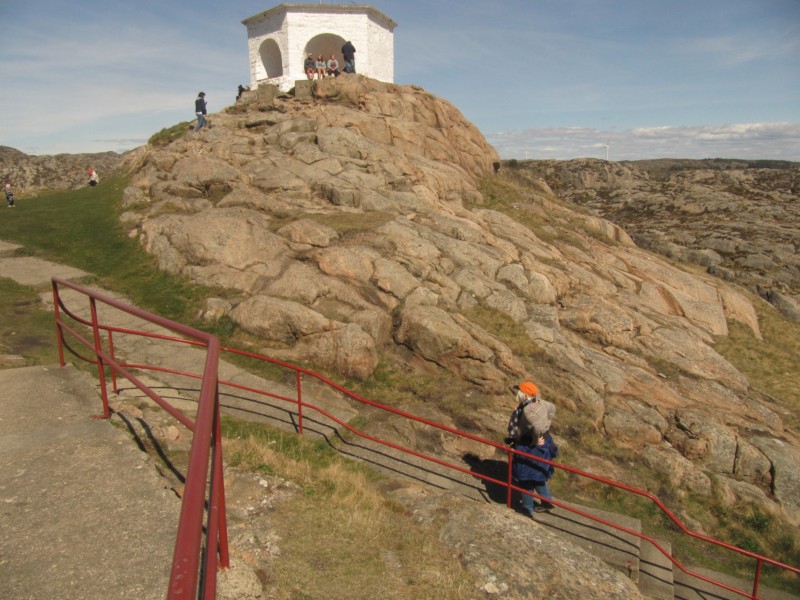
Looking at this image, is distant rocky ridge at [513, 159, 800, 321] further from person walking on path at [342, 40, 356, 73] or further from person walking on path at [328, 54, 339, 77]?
person walking on path at [328, 54, 339, 77]

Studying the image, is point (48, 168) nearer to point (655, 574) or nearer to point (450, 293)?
point (450, 293)

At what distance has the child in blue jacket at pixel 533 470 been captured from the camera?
8.73 metres

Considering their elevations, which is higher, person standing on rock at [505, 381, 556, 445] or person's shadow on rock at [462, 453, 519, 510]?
person standing on rock at [505, 381, 556, 445]

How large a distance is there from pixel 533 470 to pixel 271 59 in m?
35.1

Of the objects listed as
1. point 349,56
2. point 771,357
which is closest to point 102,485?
point 771,357

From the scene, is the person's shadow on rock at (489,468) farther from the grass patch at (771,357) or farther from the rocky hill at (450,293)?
the grass patch at (771,357)

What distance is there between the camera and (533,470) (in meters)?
8.73

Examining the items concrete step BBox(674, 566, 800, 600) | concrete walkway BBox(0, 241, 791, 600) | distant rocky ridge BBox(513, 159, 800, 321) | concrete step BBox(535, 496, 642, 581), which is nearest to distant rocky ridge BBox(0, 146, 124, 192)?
distant rocky ridge BBox(513, 159, 800, 321)

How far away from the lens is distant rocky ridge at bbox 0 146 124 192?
48969 mm

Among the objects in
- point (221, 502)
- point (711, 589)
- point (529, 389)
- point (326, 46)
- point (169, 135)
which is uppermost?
point (326, 46)

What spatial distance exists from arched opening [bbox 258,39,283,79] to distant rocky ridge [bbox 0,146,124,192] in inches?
826

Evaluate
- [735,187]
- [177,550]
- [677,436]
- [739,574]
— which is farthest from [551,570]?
[735,187]

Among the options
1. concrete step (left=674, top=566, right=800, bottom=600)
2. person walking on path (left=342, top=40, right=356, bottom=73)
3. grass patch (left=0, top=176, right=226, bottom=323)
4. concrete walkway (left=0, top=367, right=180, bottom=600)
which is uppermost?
person walking on path (left=342, top=40, right=356, bottom=73)

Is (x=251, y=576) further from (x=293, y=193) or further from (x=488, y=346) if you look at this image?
→ (x=293, y=193)
